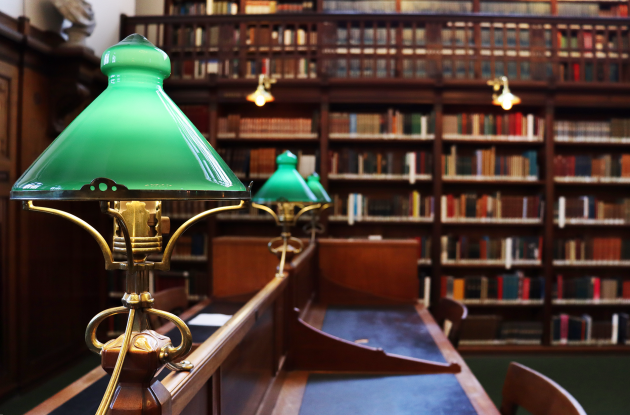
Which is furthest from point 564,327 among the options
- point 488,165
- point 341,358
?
point 341,358

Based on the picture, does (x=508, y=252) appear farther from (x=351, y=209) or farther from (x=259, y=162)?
(x=259, y=162)

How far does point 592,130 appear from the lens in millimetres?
4355

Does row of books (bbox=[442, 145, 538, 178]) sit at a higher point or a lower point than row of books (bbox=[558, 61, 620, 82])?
lower

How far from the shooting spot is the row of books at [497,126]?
4324 millimetres

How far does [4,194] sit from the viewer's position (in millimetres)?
3113

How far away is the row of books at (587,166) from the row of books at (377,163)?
3.89ft

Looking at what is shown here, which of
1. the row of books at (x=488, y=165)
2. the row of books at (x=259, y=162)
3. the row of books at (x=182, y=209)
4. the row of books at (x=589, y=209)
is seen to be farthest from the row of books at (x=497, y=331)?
the row of books at (x=182, y=209)

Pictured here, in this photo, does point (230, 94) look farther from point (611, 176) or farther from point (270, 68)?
point (611, 176)

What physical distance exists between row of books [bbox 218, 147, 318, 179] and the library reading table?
211 cm

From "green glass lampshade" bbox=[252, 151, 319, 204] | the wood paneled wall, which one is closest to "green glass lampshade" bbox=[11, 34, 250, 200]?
"green glass lampshade" bbox=[252, 151, 319, 204]

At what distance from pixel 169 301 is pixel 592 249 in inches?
147

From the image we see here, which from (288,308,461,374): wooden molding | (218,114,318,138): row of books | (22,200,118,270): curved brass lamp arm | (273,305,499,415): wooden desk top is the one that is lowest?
(273,305,499,415): wooden desk top

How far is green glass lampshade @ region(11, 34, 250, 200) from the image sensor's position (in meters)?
0.48

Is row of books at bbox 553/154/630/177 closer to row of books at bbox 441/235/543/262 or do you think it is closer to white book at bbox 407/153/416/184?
row of books at bbox 441/235/543/262
